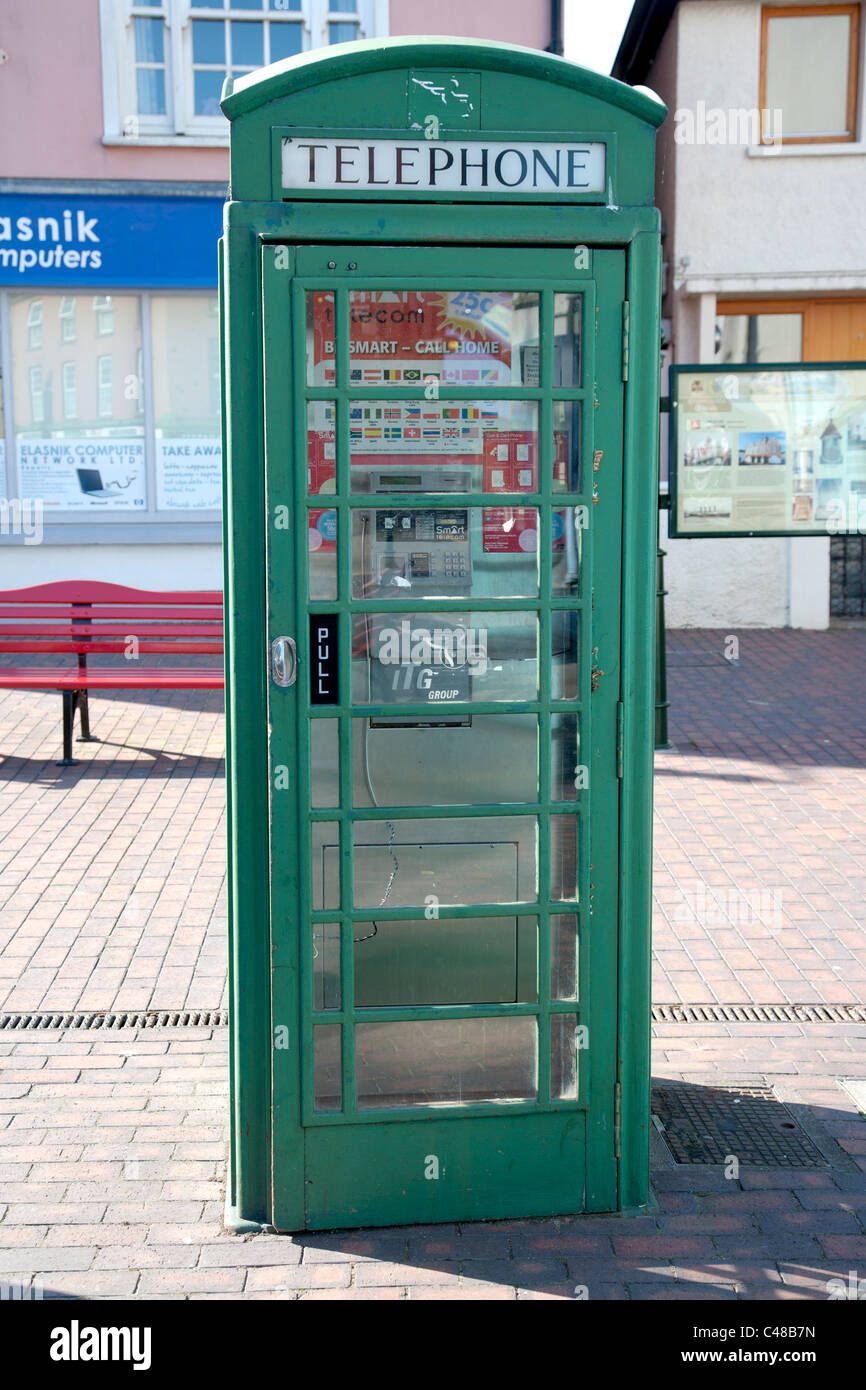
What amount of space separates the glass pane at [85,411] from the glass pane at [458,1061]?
35.6 feet

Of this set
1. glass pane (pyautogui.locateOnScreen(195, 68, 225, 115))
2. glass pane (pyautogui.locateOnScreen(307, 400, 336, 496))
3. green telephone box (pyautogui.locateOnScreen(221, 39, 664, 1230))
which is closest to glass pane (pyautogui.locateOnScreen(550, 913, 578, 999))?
green telephone box (pyautogui.locateOnScreen(221, 39, 664, 1230))

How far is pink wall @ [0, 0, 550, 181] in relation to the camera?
1305 centimetres

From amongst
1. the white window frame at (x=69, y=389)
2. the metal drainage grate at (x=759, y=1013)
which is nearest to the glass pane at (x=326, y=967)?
the metal drainage grate at (x=759, y=1013)

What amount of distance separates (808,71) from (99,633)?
391 inches

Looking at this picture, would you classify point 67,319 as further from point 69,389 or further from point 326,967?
point 326,967

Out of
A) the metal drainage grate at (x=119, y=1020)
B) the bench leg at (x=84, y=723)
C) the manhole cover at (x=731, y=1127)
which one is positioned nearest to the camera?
the manhole cover at (x=731, y=1127)

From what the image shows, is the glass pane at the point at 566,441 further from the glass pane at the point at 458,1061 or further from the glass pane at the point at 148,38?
the glass pane at the point at 148,38

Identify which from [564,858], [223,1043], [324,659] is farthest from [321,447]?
[223,1043]

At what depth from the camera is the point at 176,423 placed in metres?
13.7

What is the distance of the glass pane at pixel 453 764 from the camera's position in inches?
139

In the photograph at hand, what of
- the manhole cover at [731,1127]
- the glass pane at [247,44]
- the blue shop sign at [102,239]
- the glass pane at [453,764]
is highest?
the glass pane at [247,44]

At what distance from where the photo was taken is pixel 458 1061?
364cm

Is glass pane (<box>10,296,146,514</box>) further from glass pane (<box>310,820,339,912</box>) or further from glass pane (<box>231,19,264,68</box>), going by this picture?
glass pane (<box>310,820,339,912</box>)

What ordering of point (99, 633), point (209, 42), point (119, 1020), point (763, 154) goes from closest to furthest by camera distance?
1. point (119, 1020)
2. point (99, 633)
3. point (209, 42)
4. point (763, 154)
